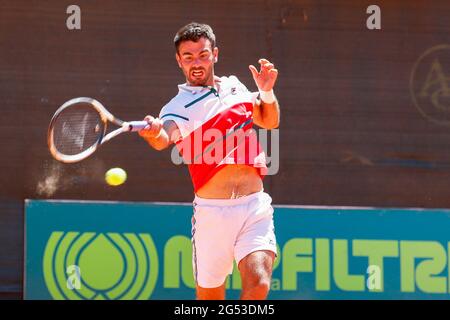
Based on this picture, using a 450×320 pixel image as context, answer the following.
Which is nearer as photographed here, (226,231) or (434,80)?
(226,231)

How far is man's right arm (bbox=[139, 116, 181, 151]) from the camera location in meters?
6.39

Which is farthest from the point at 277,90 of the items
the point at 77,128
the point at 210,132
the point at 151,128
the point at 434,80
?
the point at 151,128

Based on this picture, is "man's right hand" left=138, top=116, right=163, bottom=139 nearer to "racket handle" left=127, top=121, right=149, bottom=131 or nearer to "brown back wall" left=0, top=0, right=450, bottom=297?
"racket handle" left=127, top=121, right=149, bottom=131

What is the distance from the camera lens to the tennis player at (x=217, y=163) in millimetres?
6926

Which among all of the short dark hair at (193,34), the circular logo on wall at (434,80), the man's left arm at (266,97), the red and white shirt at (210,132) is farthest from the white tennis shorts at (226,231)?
the circular logo on wall at (434,80)

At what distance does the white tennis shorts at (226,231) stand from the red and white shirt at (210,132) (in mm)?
186

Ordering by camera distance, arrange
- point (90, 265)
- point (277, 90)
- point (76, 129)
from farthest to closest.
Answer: point (277, 90)
point (90, 265)
point (76, 129)

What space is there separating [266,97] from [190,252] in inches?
83.2

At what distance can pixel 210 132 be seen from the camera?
276 inches

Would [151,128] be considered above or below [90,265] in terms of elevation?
above

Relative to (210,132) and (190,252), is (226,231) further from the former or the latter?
(190,252)

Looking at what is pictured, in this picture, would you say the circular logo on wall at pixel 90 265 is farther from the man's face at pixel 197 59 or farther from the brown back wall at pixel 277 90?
the man's face at pixel 197 59

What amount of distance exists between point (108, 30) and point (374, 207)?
Result: 7.88 ft

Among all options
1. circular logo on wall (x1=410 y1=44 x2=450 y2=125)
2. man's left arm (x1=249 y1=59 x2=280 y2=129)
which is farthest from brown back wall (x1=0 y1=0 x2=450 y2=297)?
man's left arm (x1=249 y1=59 x2=280 y2=129)
